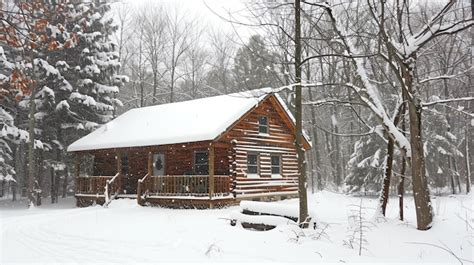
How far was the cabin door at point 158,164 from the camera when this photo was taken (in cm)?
2173

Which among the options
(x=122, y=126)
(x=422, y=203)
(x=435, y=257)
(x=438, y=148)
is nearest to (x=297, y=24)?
(x=422, y=203)

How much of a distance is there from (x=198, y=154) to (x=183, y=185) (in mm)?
2106

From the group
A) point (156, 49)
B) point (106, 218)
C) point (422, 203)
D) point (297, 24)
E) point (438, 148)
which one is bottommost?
point (106, 218)

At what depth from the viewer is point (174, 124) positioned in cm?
2055

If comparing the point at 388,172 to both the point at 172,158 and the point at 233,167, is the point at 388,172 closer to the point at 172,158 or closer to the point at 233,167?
the point at 233,167

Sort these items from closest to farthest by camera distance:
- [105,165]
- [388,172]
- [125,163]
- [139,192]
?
[388,172] → [139,192] → [125,163] → [105,165]

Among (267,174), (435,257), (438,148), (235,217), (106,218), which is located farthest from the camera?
(438,148)

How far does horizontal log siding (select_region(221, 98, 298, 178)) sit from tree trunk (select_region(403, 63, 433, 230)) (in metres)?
9.23

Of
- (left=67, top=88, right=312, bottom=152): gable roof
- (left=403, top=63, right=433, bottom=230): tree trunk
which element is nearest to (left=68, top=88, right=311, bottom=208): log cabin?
(left=67, top=88, right=312, bottom=152): gable roof

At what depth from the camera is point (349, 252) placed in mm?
8266

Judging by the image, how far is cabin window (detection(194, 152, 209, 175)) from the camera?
20.4m

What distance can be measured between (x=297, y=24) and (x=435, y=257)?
6.65 m

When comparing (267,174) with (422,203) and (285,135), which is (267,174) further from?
(422,203)

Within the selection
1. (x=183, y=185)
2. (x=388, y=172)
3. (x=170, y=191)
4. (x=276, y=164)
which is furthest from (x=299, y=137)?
(x=276, y=164)
